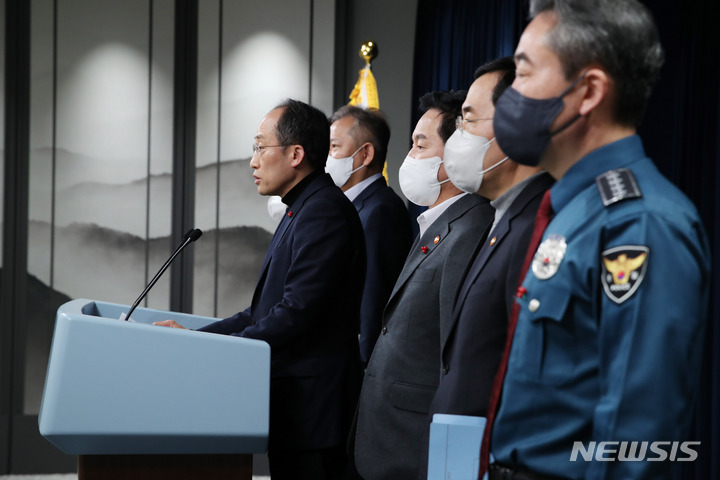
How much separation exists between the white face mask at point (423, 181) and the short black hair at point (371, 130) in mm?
963

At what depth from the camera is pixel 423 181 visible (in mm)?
2107

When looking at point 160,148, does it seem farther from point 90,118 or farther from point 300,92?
point 300,92

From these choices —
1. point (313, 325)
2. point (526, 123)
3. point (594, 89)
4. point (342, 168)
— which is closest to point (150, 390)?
point (313, 325)

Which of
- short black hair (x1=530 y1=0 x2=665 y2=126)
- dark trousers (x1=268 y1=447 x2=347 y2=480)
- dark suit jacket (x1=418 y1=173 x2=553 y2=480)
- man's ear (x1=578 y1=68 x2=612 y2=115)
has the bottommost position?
dark trousers (x1=268 y1=447 x2=347 y2=480)

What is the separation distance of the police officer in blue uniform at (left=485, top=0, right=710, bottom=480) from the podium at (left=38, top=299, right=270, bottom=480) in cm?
79

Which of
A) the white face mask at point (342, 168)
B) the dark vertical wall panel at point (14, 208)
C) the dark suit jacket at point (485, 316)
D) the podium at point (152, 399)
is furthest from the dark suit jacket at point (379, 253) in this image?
the dark vertical wall panel at point (14, 208)

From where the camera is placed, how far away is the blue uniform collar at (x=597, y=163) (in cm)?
109

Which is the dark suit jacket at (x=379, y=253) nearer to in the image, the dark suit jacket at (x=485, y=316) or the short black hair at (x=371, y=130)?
the short black hair at (x=371, y=130)

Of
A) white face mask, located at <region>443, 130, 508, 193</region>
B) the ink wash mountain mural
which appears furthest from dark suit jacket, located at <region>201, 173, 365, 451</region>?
the ink wash mountain mural

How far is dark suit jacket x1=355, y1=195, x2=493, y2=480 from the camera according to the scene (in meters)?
1.78

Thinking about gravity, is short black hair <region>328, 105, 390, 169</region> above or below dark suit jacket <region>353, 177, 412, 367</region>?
above

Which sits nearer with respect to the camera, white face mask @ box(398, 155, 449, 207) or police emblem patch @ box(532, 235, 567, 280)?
police emblem patch @ box(532, 235, 567, 280)

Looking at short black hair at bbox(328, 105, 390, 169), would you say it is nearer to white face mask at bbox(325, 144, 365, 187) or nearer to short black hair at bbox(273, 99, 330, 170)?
white face mask at bbox(325, 144, 365, 187)

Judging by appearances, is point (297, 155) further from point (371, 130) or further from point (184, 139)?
point (184, 139)
